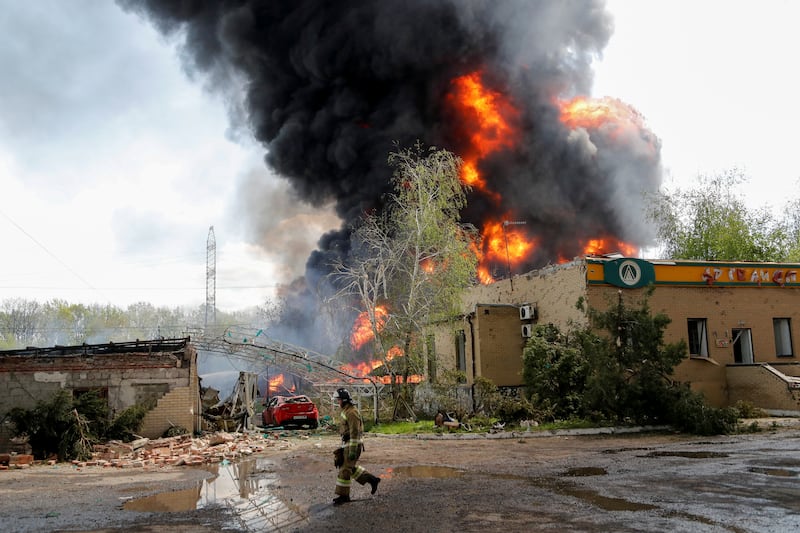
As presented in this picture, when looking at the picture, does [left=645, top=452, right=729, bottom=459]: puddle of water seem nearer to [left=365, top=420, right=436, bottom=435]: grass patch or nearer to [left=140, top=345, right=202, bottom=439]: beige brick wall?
[left=365, top=420, right=436, bottom=435]: grass patch

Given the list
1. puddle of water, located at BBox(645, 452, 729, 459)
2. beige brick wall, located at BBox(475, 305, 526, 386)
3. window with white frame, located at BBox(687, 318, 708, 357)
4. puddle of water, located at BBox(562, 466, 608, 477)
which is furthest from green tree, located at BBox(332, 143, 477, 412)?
puddle of water, located at BBox(562, 466, 608, 477)

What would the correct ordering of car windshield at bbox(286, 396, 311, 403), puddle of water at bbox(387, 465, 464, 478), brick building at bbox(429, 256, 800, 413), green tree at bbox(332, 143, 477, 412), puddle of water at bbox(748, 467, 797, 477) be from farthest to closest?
green tree at bbox(332, 143, 477, 412) < car windshield at bbox(286, 396, 311, 403) < brick building at bbox(429, 256, 800, 413) < puddle of water at bbox(387, 465, 464, 478) < puddle of water at bbox(748, 467, 797, 477)

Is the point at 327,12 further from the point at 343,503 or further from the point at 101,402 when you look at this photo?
the point at 343,503

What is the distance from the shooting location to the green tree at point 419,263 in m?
25.0

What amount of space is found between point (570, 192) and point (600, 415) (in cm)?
2949

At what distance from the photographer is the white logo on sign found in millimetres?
22522

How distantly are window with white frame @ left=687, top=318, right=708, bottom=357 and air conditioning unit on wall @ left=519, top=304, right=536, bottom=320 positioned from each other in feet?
Result: 18.6

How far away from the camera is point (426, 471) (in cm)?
1170

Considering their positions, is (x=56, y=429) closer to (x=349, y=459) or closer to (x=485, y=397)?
(x=349, y=459)

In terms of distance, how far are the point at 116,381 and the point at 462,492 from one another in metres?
13.5

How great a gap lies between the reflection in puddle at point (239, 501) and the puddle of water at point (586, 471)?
4.72 meters

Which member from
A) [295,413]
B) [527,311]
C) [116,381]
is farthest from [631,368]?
[116,381]

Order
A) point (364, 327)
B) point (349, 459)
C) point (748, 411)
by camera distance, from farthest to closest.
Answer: point (364, 327) < point (748, 411) < point (349, 459)

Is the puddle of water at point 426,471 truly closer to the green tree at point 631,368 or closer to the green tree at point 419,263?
the green tree at point 631,368
